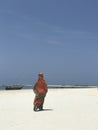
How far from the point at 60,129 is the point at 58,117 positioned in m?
3.45

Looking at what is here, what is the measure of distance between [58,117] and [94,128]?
3.49 metres

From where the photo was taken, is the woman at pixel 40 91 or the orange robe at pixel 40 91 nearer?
the woman at pixel 40 91

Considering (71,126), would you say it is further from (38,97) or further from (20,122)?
(38,97)

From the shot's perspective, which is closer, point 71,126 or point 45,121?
point 71,126

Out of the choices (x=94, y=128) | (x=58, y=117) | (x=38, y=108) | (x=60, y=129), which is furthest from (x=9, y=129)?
(x=38, y=108)

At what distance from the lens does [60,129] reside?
12203 mm

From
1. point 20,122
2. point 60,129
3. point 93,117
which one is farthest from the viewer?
point 93,117

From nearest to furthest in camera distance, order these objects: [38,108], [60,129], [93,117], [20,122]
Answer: [60,129] < [20,122] < [93,117] < [38,108]

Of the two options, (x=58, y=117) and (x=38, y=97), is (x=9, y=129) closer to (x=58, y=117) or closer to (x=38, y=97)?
(x=58, y=117)

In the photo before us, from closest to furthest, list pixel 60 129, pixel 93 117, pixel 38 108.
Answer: pixel 60 129
pixel 93 117
pixel 38 108

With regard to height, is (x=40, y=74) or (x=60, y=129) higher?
(x=40, y=74)

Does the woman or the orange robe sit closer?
the woman

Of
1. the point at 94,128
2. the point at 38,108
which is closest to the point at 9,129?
the point at 94,128

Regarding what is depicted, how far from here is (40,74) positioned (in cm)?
2006
